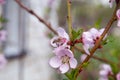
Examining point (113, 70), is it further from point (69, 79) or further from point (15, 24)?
point (15, 24)

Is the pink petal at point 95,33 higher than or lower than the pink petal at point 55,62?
higher

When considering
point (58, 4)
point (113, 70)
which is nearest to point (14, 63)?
point (58, 4)

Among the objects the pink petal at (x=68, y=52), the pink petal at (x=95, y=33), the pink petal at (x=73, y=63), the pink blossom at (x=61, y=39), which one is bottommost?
the pink petal at (x=73, y=63)

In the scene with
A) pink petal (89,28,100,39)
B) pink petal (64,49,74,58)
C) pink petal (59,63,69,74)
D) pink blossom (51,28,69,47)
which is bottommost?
pink petal (59,63,69,74)
